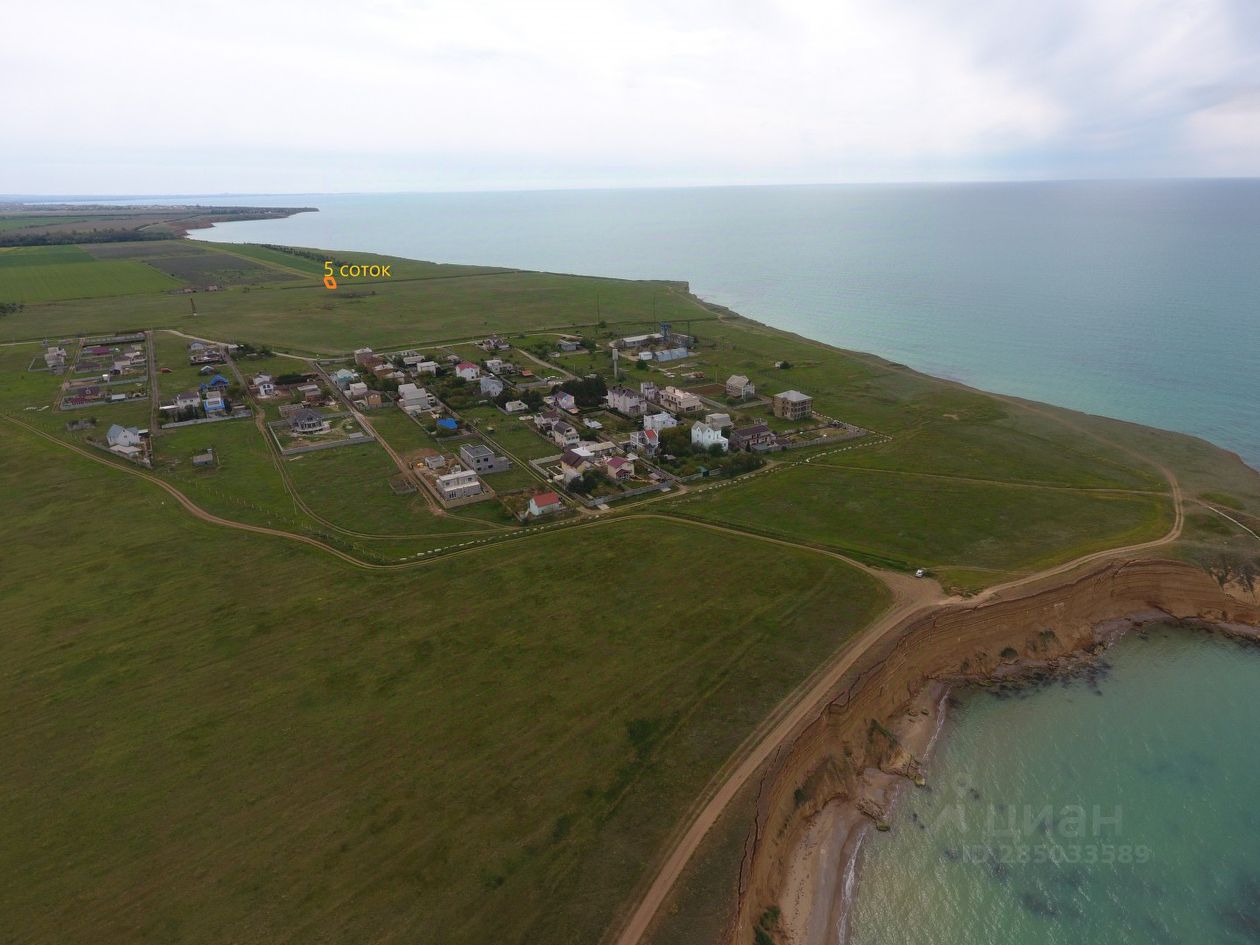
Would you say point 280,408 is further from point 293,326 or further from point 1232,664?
point 1232,664

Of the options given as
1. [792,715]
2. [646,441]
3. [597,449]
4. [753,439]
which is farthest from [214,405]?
[792,715]

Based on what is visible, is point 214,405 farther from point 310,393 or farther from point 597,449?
point 597,449

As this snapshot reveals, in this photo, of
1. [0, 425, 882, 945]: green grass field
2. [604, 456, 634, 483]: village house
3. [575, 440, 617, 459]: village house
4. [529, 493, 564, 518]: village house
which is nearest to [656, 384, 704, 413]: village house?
[575, 440, 617, 459]: village house

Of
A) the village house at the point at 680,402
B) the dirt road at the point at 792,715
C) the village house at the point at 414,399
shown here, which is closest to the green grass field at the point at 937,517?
the dirt road at the point at 792,715

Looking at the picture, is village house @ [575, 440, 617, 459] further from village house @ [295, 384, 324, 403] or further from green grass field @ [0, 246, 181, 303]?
green grass field @ [0, 246, 181, 303]

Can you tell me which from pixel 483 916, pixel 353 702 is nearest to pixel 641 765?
pixel 483 916
